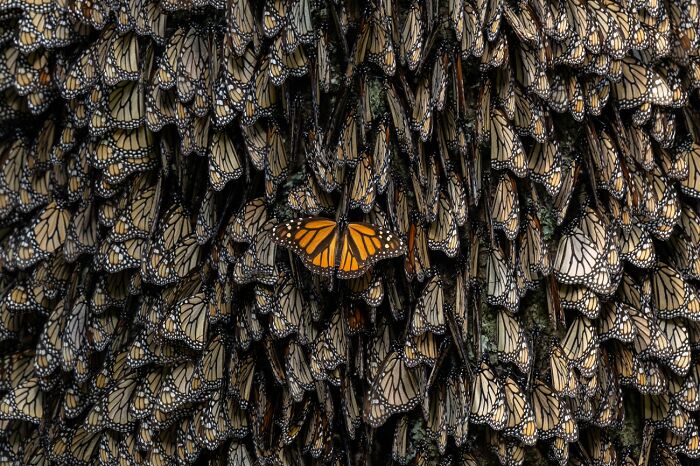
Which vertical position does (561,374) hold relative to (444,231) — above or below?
below

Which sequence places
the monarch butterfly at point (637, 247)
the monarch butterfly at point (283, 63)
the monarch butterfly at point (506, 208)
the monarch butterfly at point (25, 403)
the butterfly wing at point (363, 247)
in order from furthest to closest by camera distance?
the monarch butterfly at point (25, 403), the monarch butterfly at point (637, 247), the monarch butterfly at point (506, 208), the monarch butterfly at point (283, 63), the butterfly wing at point (363, 247)

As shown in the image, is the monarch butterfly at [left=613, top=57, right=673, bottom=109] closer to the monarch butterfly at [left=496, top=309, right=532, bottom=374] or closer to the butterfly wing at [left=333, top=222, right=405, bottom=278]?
the monarch butterfly at [left=496, top=309, right=532, bottom=374]

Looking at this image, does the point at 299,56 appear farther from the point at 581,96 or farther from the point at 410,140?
the point at 581,96

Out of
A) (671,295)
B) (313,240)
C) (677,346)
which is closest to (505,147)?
(313,240)

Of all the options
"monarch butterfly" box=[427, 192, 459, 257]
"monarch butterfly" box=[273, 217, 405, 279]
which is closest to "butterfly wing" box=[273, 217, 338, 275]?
"monarch butterfly" box=[273, 217, 405, 279]

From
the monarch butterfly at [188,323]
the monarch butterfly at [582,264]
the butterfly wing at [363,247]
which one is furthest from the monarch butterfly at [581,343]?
the monarch butterfly at [188,323]

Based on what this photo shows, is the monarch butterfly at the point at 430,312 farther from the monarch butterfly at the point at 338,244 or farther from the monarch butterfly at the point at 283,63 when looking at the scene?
the monarch butterfly at the point at 283,63

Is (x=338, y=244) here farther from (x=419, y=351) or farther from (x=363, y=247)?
(x=419, y=351)

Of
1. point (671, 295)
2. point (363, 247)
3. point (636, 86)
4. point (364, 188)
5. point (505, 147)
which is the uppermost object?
point (636, 86)
